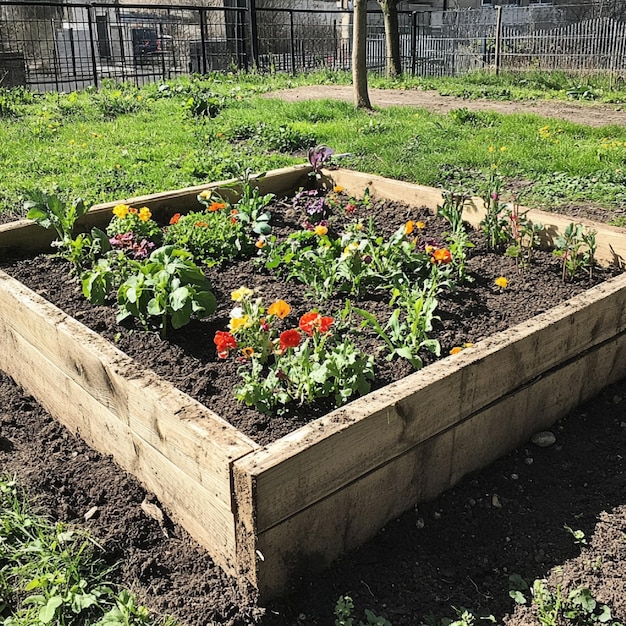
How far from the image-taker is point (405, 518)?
2.39 m

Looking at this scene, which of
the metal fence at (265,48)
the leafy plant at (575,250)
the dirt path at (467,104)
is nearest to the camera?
the leafy plant at (575,250)

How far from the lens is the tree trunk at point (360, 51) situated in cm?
750

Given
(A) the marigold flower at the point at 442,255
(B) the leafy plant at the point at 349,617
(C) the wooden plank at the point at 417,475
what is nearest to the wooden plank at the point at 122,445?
(C) the wooden plank at the point at 417,475

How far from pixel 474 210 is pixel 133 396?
2.39 m

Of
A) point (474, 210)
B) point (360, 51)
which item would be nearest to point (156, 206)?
point (474, 210)

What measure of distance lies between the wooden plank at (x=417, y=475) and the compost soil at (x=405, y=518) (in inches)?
2.2

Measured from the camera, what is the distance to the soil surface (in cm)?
209

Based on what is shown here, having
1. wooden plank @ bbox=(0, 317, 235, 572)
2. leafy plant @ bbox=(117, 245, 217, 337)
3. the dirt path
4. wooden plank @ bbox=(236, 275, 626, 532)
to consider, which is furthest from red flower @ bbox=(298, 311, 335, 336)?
the dirt path

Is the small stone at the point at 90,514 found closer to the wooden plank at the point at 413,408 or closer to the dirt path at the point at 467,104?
the wooden plank at the point at 413,408

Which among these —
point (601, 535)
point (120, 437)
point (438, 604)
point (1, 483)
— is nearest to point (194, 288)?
point (120, 437)

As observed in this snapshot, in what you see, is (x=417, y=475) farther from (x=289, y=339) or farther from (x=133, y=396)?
(x=133, y=396)

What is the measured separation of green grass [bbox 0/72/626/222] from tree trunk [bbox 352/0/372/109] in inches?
7.4

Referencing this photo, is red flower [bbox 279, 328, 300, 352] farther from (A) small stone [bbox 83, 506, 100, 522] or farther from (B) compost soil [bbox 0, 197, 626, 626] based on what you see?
(A) small stone [bbox 83, 506, 100, 522]

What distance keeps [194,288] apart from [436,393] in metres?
1.10
